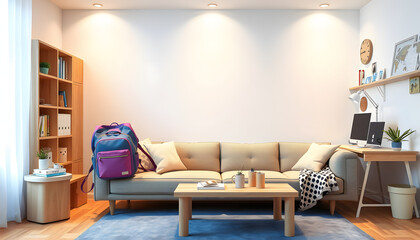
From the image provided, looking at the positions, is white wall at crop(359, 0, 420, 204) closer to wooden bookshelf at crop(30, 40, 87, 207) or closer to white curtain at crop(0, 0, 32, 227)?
wooden bookshelf at crop(30, 40, 87, 207)

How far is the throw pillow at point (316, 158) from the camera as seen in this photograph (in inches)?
162

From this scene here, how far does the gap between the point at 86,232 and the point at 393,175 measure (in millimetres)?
3407

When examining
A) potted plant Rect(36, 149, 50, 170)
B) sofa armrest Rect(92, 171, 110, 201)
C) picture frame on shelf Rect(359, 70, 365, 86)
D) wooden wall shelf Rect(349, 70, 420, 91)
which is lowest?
sofa armrest Rect(92, 171, 110, 201)

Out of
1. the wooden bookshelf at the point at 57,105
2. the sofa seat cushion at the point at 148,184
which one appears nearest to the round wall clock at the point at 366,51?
the sofa seat cushion at the point at 148,184

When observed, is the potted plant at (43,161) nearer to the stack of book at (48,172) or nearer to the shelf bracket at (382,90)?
the stack of book at (48,172)

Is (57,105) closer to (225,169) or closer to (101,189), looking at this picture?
(101,189)

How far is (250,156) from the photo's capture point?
4.59m

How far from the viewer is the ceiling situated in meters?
4.70

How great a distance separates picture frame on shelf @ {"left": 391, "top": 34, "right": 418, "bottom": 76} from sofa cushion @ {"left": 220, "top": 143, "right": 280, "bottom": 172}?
1.65 meters

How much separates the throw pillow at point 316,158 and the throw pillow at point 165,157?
4.61 ft

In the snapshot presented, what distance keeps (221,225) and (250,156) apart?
1.29 meters

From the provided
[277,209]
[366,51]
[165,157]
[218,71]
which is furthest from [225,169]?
[366,51]

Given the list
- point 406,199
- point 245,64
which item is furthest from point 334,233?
point 245,64

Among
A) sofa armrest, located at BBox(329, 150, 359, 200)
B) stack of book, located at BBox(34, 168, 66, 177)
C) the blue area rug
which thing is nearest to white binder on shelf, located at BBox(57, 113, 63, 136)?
stack of book, located at BBox(34, 168, 66, 177)
